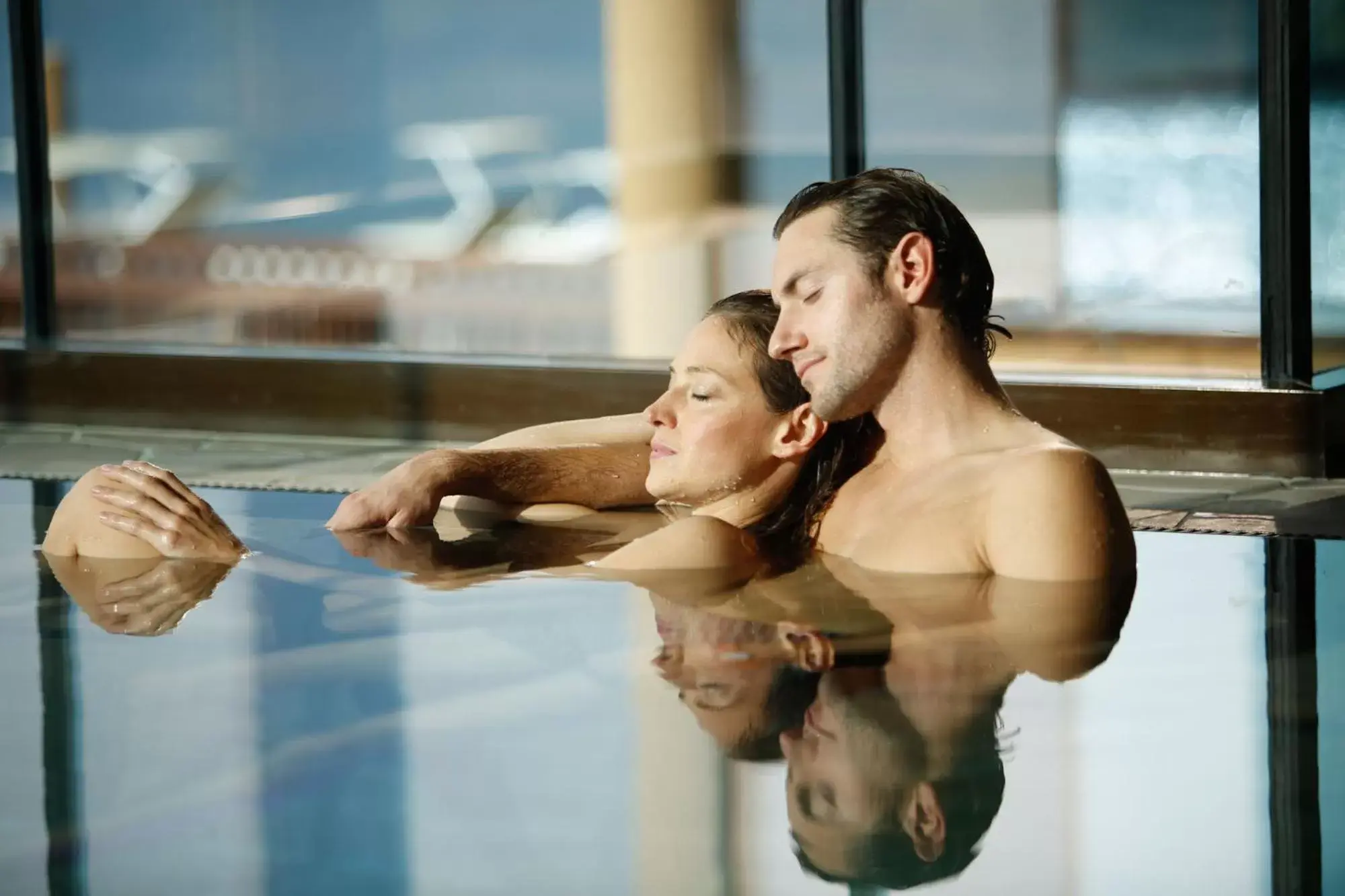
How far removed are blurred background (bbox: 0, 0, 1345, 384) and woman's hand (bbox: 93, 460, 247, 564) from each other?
10.1 feet

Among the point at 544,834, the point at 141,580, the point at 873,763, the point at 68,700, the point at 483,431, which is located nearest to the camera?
the point at 544,834

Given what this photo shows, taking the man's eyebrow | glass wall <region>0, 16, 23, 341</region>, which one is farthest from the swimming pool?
glass wall <region>0, 16, 23, 341</region>

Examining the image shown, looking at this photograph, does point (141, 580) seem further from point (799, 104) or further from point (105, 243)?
point (105, 243)

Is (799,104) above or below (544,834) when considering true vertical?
above

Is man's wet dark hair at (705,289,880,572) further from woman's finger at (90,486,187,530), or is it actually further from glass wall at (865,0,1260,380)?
glass wall at (865,0,1260,380)

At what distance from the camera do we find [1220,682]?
274 centimetres

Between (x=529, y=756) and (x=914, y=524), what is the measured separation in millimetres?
1106

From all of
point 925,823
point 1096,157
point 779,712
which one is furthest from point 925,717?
point 1096,157

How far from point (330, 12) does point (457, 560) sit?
13.2 feet

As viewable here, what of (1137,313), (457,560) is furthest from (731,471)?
(1137,313)

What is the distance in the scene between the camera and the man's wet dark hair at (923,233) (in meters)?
3.25

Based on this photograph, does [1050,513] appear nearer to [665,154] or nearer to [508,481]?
[508,481]

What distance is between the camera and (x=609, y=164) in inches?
268

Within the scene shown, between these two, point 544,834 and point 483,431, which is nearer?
point 544,834
